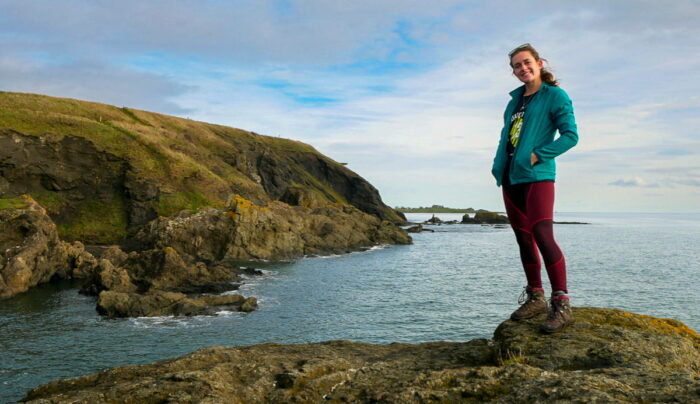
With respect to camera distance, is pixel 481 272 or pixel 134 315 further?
pixel 481 272

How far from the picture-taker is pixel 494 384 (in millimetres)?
4188

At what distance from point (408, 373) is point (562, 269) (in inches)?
101

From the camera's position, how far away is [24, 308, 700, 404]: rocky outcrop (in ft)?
12.6

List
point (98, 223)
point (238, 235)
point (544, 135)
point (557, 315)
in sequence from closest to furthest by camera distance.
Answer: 1. point (557, 315)
2. point (544, 135)
3. point (238, 235)
4. point (98, 223)

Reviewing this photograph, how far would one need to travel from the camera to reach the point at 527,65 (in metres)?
6.21

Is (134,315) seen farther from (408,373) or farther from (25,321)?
(408,373)

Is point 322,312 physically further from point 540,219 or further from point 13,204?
point 13,204

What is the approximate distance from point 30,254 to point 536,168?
37.8 meters

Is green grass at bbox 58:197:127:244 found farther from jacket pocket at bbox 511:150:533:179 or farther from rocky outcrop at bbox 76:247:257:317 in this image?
jacket pocket at bbox 511:150:533:179

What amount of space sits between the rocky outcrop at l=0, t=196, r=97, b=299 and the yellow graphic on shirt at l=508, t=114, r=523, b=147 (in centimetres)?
3373

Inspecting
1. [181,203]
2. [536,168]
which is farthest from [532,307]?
[181,203]

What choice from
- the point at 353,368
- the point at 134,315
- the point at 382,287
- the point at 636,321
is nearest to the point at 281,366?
the point at 353,368

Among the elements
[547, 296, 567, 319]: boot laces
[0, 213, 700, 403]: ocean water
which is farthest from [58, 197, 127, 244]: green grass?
[547, 296, 567, 319]: boot laces

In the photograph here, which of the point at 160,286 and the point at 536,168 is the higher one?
the point at 536,168
